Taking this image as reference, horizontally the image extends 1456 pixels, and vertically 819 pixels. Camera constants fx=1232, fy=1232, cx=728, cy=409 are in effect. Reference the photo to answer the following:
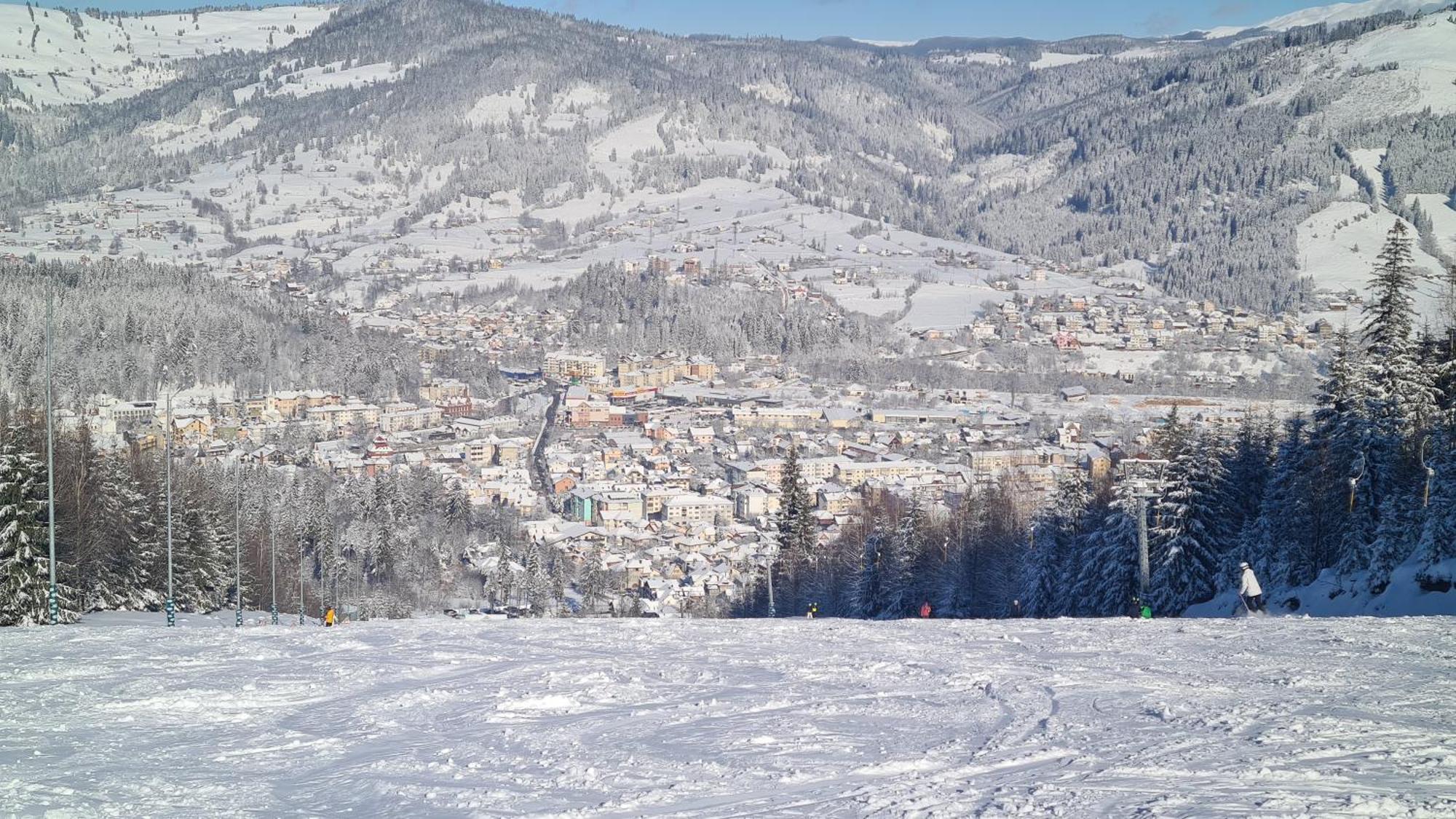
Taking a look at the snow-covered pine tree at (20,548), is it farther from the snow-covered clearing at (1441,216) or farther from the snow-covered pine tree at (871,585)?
the snow-covered clearing at (1441,216)

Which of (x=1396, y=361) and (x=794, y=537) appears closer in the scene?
(x=1396, y=361)

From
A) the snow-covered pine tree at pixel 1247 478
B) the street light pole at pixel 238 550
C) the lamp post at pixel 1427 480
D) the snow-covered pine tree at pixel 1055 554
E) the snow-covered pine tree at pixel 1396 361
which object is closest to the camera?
the lamp post at pixel 1427 480

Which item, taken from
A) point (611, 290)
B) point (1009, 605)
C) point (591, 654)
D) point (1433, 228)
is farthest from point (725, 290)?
point (591, 654)

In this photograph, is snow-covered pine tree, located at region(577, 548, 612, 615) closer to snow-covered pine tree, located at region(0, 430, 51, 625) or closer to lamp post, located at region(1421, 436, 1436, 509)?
snow-covered pine tree, located at region(0, 430, 51, 625)

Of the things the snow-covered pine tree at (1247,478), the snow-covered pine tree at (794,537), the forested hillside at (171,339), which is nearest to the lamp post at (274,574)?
the snow-covered pine tree at (794,537)

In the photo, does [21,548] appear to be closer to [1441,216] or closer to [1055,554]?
[1055,554]

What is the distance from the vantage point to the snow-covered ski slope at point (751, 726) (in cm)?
712

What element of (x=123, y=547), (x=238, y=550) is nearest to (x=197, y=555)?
→ (x=238, y=550)

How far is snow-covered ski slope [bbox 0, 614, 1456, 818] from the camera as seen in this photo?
280 inches

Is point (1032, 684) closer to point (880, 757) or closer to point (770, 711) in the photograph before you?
point (770, 711)

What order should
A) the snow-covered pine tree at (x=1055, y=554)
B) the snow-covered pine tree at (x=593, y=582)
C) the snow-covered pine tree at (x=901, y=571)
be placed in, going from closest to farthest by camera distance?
1. the snow-covered pine tree at (x=1055, y=554)
2. the snow-covered pine tree at (x=901, y=571)
3. the snow-covered pine tree at (x=593, y=582)

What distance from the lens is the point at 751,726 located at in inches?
363

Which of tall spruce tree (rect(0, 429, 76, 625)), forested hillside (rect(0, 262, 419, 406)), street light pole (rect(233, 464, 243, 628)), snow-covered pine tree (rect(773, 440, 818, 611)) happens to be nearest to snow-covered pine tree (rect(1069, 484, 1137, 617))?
snow-covered pine tree (rect(773, 440, 818, 611))

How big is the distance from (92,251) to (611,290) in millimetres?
62150
